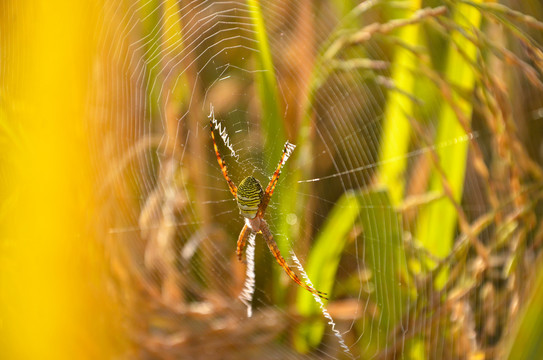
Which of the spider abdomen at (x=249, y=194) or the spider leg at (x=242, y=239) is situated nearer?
the spider abdomen at (x=249, y=194)

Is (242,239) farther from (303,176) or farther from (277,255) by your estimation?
(303,176)

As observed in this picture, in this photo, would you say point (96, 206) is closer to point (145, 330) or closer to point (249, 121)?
point (145, 330)

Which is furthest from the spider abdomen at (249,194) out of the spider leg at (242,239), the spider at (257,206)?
the spider leg at (242,239)

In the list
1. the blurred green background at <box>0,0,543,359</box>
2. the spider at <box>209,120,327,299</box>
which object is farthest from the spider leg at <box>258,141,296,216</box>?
the blurred green background at <box>0,0,543,359</box>

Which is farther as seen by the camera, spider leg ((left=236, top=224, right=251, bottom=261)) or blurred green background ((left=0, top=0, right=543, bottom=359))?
spider leg ((left=236, top=224, right=251, bottom=261))

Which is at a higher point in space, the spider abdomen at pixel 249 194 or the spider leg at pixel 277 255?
the spider abdomen at pixel 249 194

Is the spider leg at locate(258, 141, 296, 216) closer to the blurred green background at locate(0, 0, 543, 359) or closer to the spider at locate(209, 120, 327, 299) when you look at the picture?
the spider at locate(209, 120, 327, 299)

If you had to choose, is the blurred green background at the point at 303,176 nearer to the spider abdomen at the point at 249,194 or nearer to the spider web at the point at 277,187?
the spider web at the point at 277,187
